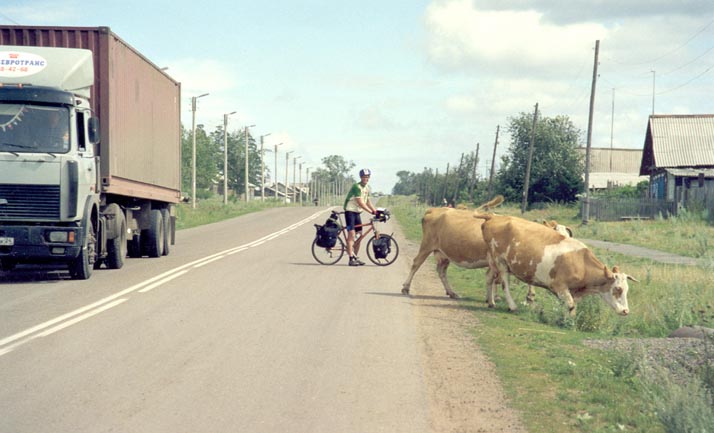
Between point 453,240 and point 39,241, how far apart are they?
6.80m

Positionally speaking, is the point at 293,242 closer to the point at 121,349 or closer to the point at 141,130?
the point at 141,130

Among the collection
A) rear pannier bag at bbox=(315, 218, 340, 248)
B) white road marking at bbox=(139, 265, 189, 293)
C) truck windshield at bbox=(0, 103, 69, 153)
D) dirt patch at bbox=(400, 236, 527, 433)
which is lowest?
white road marking at bbox=(139, 265, 189, 293)

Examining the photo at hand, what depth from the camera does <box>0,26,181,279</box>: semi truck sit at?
14.5m

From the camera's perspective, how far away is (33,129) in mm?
14773

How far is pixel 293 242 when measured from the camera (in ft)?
91.4

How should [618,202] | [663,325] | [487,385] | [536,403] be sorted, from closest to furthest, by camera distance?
[536,403] → [487,385] → [663,325] → [618,202]

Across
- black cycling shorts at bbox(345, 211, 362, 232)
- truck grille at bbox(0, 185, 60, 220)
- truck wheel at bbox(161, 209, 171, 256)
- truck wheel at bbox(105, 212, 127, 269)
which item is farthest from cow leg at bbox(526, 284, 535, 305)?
truck wheel at bbox(161, 209, 171, 256)

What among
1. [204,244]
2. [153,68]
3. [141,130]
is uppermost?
[153,68]

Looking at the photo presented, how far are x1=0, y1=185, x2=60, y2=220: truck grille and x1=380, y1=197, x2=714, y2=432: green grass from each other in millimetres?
6939

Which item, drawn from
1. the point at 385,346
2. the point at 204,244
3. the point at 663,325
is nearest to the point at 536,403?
the point at 385,346

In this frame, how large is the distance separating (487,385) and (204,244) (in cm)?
2011

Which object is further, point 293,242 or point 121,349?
point 293,242

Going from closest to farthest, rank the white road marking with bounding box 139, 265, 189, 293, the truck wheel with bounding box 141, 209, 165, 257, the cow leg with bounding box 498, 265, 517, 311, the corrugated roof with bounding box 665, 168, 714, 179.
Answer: the cow leg with bounding box 498, 265, 517, 311 → the white road marking with bounding box 139, 265, 189, 293 → the truck wheel with bounding box 141, 209, 165, 257 → the corrugated roof with bounding box 665, 168, 714, 179

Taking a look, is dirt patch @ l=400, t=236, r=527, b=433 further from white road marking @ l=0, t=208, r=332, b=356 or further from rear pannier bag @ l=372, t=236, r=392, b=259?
rear pannier bag @ l=372, t=236, r=392, b=259
